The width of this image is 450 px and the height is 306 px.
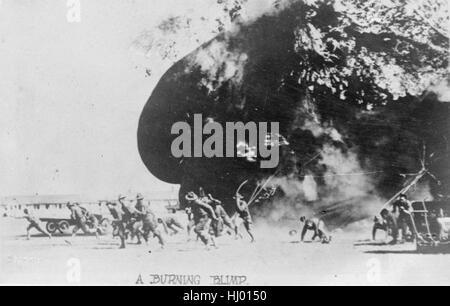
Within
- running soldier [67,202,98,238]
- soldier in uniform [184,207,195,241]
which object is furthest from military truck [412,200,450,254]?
running soldier [67,202,98,238]

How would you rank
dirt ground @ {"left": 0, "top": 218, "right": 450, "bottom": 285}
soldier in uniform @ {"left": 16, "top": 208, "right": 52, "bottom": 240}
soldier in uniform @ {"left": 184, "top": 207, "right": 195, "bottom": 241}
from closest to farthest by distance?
dirt ground @ {"left": 0, "top": 218, "right": 450, "bottom": 285} < soldier in uniform @ {"left": 184, "top": 207, "right": 195, "bottom": 241} < soldier in uniform @ {"left": 16, "top": 208, "right": 52, "bottom": 240}

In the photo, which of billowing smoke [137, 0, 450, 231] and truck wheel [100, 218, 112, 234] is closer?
billowing smoke [137, 0, 450, 231]

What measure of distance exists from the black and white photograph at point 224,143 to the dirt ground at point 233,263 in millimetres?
11

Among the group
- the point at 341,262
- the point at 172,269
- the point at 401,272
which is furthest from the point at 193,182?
the point at 401,272

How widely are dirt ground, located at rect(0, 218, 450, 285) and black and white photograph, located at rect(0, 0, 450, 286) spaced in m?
0.01

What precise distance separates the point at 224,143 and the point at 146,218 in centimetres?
90

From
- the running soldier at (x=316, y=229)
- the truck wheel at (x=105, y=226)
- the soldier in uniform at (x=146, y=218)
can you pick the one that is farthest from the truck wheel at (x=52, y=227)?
the running soldier at (x=316, y=229)

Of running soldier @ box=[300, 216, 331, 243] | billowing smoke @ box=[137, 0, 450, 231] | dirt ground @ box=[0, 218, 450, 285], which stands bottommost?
dirt ground @ box=[0, 218, 450, 285]

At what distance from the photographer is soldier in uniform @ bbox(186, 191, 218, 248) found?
446cm

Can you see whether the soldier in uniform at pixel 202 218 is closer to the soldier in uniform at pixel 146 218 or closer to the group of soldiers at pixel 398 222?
the soldier in uniform at pixel 146 218

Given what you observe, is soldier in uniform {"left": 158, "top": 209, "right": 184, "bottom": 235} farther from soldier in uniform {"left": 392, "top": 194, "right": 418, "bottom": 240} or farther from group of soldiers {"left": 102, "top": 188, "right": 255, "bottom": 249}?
soldier in uniform {"left": 392, "top": 194, "right": 418, "bottom": 240}

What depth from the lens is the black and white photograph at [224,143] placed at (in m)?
4.43

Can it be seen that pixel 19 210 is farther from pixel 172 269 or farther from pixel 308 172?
pixel 308 172
